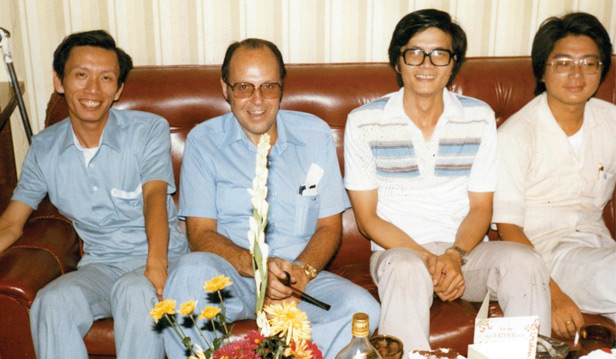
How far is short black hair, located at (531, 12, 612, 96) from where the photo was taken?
2.24 metres

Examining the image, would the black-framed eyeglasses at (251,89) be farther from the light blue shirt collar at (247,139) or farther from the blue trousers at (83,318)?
the blue trousers at (83,318)

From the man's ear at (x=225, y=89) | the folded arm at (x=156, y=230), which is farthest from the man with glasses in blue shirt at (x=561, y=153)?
the folded arm at (x=156, y=230)

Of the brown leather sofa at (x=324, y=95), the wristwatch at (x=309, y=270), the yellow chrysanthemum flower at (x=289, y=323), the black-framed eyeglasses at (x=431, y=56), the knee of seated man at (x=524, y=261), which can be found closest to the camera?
the yellow chrysanthemum flower at (x=289, y=323)

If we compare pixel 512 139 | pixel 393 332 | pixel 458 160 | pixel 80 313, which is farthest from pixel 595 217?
pixel 80 313

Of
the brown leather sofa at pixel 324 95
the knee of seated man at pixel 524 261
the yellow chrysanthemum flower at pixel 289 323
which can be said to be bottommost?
the knee of seated man at pixel 524 261

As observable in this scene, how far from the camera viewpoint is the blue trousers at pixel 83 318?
6.00 ft

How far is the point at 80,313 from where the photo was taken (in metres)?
1.88

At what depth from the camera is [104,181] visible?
7.27 feet

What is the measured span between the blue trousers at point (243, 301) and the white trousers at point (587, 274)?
0.71m

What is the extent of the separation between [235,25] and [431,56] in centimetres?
96

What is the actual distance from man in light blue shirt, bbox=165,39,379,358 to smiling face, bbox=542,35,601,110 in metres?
0.87

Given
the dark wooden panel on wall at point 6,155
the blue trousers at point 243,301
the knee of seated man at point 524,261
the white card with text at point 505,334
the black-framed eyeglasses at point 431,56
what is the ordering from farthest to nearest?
the dark wooden panel on wall at point 6,155
the black-framed eyeglasses at point 431,56
the knee of seated man at point 524,261
the blue trousers at point 243,301
the white card with text at point 505,334

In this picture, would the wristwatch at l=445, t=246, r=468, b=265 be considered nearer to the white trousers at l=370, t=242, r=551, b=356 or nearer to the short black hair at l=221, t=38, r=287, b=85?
the white trousers at l=370, t=242, r=551, b=356

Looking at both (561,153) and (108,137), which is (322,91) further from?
(561,153)
